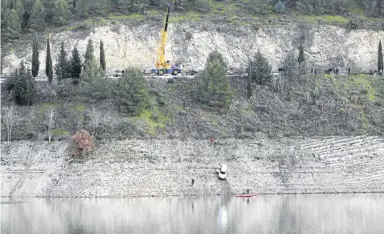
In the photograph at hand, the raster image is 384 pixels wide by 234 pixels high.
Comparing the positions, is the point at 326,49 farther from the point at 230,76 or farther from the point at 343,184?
the point at 343,184

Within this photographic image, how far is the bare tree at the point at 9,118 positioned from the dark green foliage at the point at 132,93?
34.4ft

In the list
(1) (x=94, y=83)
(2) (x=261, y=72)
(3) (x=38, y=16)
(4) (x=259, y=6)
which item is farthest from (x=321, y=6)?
(1) (x=94, y=83)

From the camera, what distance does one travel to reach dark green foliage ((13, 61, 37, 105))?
10144 centimetres

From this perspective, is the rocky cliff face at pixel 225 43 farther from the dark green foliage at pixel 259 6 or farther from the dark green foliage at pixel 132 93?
the dark green foliage at pixel 132 93

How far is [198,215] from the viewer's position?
73688 mm

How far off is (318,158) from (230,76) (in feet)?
64.5

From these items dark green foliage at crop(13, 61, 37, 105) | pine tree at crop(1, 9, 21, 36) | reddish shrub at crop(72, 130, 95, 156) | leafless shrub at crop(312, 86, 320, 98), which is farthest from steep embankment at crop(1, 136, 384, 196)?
pine tree at crop(1, 9, 21, 36)

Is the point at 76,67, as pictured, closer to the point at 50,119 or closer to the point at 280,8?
the point at 50,119

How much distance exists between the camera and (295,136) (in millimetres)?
98188

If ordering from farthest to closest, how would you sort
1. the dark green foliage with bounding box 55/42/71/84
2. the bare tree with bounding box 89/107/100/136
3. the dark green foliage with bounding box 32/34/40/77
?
the dark green foliage with bounding box 32/34/40/77
the dark green foliage with bounding box 55/42/71/84
the bare tree with bounding box 89/107/100/136

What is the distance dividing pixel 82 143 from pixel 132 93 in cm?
1004

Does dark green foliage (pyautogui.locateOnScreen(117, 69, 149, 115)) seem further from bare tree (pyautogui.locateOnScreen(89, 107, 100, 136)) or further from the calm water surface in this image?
the calm water surface

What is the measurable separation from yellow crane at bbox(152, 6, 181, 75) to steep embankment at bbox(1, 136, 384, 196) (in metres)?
16.5

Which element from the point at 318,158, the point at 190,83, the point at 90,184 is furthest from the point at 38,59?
the point at 318,158
